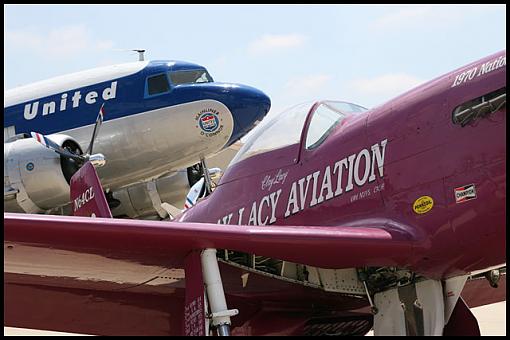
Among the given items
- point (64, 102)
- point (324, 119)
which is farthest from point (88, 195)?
point (64, 102)

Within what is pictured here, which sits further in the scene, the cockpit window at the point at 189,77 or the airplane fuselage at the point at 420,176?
the cockpit window at the point at 189,77

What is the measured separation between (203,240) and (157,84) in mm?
10479

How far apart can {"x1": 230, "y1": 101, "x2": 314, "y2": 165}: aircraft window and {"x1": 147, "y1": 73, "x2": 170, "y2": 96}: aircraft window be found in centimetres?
885

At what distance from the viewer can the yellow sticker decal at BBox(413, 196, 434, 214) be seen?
4648 mm

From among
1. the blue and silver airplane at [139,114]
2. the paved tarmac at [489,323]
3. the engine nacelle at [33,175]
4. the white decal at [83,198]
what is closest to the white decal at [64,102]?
the blue and silver airplane at [139,114]

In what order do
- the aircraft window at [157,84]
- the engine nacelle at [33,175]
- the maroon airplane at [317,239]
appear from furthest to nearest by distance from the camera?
1. the aircraft window at [157,84]
2. the engine nacelle at [33,175]
3. the maroon airplane at [317,239]

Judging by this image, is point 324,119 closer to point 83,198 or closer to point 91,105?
point 83,198

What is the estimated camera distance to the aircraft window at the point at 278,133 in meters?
5.55

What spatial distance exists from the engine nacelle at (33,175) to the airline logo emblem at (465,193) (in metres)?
8.93

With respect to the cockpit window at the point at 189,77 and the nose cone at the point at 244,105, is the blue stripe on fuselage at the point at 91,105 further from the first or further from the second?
the nose cone at the point at 244,105

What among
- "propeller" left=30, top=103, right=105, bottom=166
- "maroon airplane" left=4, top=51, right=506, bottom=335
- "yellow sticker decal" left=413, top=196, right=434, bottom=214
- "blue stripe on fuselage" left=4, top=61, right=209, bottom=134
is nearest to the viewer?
Result: "maroon airplane" left=4, top=51, right=506, bottom=335

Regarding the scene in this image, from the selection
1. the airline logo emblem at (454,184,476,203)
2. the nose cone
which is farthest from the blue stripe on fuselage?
the airline logo emblem at (454,184,476,203)

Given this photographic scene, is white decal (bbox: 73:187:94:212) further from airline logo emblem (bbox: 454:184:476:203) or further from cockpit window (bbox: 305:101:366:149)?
airline logo emblem (bbox: 454:184:476:203)

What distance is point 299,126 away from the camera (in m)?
5.53
